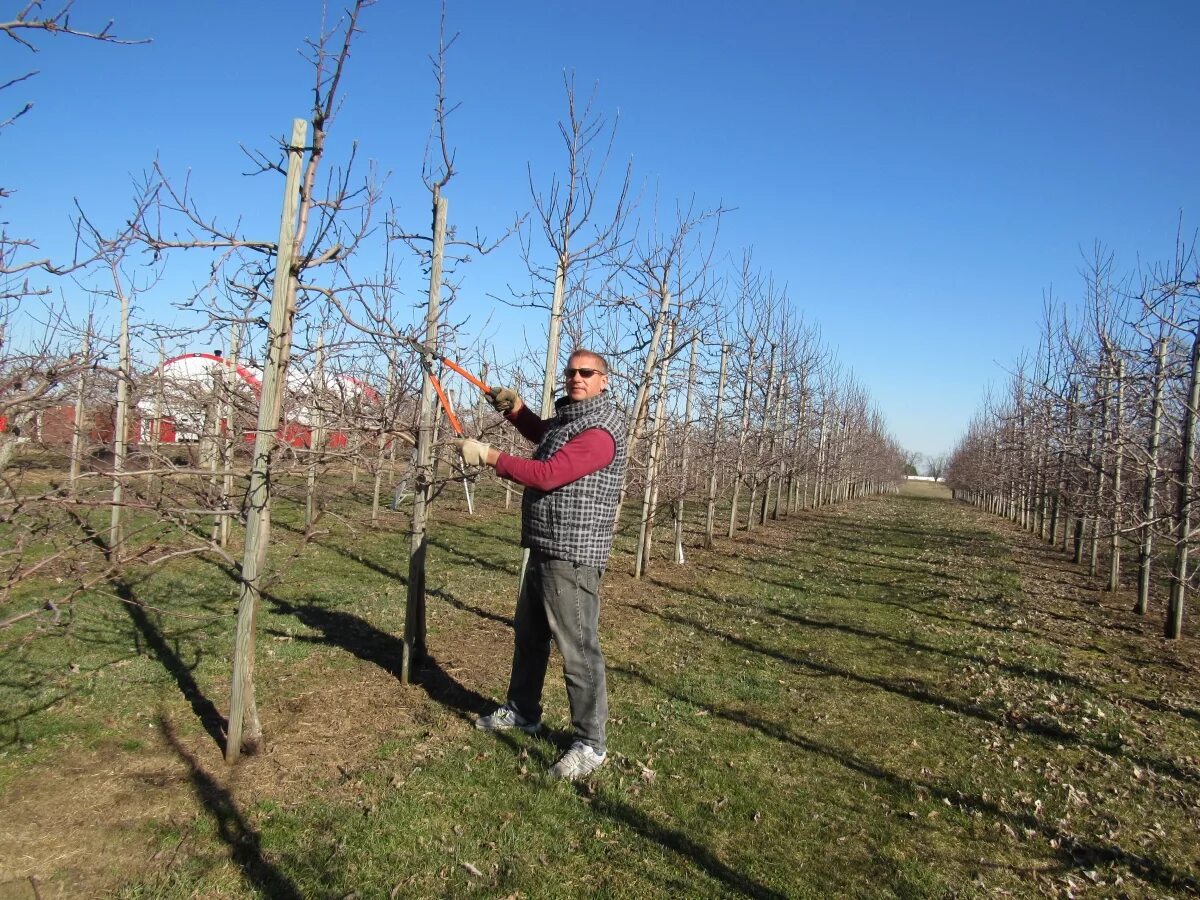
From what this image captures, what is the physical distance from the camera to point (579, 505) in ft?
13.1

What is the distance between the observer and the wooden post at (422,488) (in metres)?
5.17

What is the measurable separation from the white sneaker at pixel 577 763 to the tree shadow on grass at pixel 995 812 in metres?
1.54

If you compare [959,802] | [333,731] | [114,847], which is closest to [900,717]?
[959,802]

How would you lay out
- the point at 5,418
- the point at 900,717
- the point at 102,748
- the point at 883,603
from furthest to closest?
the point at 883,603 → the point at 900,717 → the point at 102,748 → the point at 5,418

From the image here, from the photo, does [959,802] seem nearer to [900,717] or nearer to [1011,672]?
[900,717]

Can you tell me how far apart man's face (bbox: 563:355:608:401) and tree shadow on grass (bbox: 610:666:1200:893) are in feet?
8.99

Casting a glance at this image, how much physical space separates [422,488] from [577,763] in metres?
2.14

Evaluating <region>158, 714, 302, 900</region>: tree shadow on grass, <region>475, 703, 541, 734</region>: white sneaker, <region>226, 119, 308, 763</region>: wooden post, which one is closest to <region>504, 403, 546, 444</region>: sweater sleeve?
<region>226, 119, 308, 763</region>: wooden post

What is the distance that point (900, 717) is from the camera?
579cm

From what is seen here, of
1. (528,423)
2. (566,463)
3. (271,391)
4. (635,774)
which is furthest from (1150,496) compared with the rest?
(271,391)

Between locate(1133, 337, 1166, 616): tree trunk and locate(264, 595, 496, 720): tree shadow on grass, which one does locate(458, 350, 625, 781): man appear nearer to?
locate(264, 595, 496, 720): tree shadow on grass

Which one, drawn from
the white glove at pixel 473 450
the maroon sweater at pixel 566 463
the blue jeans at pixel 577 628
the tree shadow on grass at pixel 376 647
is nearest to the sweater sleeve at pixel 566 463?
the maroon sweater at pixel 566 463

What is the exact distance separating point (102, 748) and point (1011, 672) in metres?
7.63

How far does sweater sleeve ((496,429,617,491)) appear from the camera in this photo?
12.2 feet
